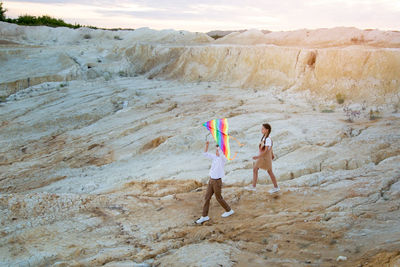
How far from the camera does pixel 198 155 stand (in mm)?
8242

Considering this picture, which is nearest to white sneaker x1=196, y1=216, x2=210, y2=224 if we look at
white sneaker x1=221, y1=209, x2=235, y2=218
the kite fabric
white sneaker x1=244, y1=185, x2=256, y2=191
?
white sneaker x1=221, y1=209, x2=235, y2=218

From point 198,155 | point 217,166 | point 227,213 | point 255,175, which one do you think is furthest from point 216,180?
point 198,155

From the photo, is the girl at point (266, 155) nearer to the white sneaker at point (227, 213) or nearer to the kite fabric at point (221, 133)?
the kite fabric at point (221, 133)

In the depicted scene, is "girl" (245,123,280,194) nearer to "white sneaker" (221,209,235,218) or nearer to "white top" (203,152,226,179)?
"white top" (203,152,226,179)

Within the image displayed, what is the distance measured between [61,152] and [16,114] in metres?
4.48

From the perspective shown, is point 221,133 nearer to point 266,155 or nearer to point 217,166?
point 217,166

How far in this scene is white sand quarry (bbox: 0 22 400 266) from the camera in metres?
4.81

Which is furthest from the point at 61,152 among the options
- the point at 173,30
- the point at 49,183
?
the point at 173,30

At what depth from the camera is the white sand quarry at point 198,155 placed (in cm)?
481

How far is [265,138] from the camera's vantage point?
5.84 m

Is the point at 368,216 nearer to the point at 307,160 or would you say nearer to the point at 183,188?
the point at 307,160

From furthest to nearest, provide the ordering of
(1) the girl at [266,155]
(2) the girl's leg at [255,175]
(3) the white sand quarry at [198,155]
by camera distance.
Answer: (2) the girl's leg at [255,175] → (1) the girl at [266,155] → (3) the white sand quarry at [198,155]

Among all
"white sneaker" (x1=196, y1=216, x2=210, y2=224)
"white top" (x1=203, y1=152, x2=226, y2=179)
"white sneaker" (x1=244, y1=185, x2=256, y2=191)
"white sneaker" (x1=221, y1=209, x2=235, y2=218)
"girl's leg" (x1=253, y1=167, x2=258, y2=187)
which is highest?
"white top" (x1=203, y1=152, x2=226, y2=179)

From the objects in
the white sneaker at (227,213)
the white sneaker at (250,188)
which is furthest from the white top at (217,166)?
the white sneaker at (250,188)
